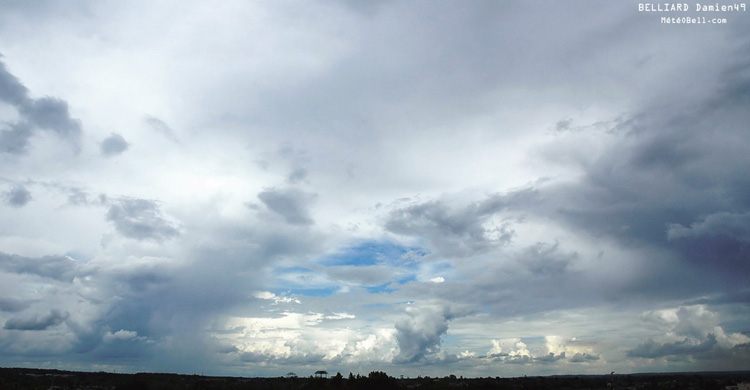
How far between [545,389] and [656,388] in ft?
107

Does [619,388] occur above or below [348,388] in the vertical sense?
below

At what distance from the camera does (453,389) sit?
126m

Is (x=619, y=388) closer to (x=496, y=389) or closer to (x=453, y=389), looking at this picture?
(x=496, y=389)

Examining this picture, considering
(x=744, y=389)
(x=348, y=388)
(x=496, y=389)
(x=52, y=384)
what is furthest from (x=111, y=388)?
(x=744, y=389)

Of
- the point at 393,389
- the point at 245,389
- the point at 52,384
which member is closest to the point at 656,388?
the point at 393,389

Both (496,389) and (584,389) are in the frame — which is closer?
(496,389)

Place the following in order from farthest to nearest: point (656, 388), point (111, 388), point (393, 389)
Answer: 1. point (656, 388)
2. point (111, 388)
3. point (393, 389)

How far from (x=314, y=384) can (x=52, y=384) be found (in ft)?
292

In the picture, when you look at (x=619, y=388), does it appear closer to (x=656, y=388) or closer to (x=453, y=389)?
(x=656, y=388)

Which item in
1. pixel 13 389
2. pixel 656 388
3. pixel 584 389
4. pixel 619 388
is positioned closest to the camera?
pixel 13 389

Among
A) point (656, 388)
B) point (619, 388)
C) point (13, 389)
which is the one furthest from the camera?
point (619, 388)

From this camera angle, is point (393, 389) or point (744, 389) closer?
point (393, 389)

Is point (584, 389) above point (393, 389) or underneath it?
underneath

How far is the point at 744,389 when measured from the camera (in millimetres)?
109500
